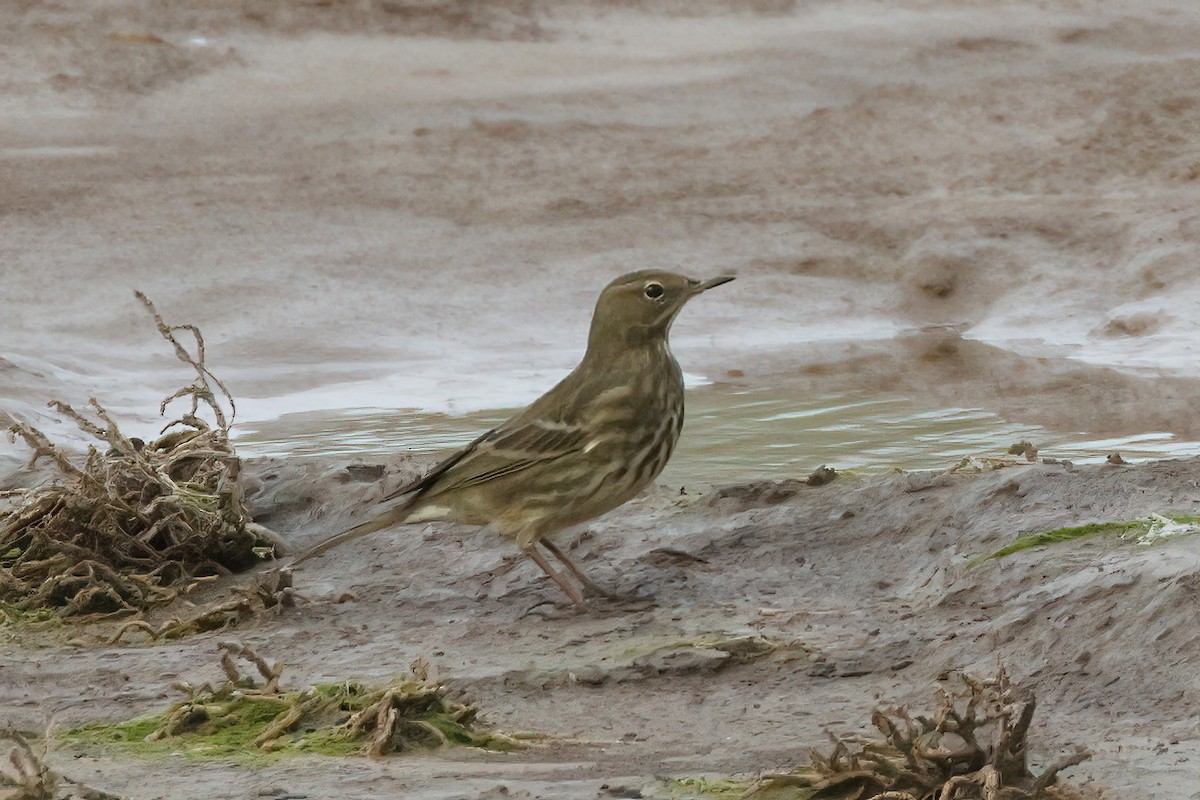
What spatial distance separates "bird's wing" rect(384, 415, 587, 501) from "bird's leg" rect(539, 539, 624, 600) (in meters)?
0.31

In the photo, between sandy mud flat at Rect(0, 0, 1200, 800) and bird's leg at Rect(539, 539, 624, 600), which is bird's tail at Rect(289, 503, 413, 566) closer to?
sandy mud flat at Rect(0, 0, 1200, 800)

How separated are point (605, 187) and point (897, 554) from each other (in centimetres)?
771

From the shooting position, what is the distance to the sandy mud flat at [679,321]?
16.4 feet

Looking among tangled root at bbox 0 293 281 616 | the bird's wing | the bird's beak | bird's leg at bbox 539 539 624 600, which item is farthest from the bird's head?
tangled root at bbox 0 293 281 616

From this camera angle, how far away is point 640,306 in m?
6.36

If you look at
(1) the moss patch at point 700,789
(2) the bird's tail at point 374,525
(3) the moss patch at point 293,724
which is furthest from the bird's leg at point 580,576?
(1) the moss patch at point 700,789

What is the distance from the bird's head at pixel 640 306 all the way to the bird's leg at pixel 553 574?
731 millimetres

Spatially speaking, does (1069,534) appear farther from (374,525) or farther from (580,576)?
(374,525)

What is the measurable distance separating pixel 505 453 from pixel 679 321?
5.39 m

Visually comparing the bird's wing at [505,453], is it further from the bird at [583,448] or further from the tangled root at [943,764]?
the tangled root at [943,764]

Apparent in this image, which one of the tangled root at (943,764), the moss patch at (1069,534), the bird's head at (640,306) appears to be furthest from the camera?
the bird's head at (640,306)

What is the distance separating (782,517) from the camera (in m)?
6.50

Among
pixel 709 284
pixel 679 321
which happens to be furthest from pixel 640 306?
pixel 679 321

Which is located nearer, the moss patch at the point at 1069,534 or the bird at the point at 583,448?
the moss patch at the point at 1069,534
